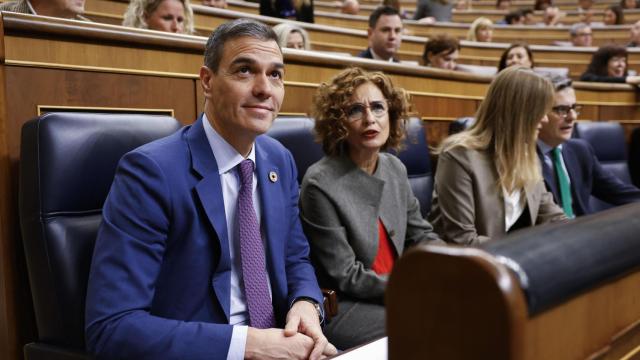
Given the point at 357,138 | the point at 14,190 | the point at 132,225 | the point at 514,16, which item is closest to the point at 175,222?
the point at 132,225

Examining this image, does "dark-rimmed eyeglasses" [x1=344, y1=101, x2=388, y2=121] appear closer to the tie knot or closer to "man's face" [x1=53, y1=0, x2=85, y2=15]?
the tie knot

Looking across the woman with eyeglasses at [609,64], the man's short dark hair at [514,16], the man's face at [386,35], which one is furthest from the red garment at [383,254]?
the man's short dark hair at [514,16]

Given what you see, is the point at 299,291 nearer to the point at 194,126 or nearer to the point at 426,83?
the point at 194,126

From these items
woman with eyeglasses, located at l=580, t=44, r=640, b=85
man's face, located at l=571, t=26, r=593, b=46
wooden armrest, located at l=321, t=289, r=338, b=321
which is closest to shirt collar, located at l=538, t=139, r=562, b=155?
wooden armrest, located at l=321, t=289, r=338, b=321

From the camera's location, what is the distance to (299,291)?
1.72 feet

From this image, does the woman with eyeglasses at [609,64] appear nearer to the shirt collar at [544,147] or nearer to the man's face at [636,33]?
the man's face at [636,33]

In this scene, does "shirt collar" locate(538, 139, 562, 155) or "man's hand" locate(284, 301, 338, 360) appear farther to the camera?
"shirt collar" locate(538, 139, 562, 155)

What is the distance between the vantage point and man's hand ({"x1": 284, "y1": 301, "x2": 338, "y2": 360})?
0.46 meters

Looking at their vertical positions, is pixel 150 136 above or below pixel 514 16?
below

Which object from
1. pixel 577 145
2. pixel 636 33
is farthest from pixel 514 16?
pixel 577 145

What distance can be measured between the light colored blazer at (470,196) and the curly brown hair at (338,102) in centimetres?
12

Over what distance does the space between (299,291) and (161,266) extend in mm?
127

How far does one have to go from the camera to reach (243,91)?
0.48m

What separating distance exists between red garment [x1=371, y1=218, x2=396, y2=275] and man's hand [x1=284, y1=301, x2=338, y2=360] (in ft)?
0.58
